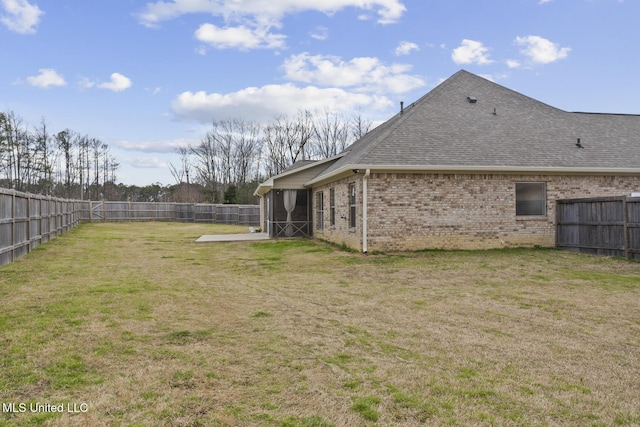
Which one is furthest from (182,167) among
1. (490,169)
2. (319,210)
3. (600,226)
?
(600,226)

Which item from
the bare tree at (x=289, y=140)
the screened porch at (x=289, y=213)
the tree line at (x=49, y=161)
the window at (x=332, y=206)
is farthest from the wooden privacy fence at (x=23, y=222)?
the bare tree at (x=289, y=140)

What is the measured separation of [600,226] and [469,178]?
3.48 metres

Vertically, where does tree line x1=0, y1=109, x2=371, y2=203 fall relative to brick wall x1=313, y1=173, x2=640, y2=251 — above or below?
above

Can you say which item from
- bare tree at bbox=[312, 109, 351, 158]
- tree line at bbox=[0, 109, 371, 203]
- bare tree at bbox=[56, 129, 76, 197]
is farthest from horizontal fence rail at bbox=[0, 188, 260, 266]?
bare tree at bbox=[312, 109, 351, 158]

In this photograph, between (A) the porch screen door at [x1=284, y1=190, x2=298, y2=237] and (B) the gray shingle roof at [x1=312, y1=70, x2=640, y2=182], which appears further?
(A) the porch screen door at [x1=284, y1=190, x2=298, y2=237]

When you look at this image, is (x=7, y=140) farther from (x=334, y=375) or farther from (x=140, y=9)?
(x=334, y=375)

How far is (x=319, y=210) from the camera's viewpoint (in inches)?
689

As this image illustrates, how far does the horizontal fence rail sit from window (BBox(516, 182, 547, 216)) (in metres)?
13.4

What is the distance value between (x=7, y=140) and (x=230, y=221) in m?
18.4

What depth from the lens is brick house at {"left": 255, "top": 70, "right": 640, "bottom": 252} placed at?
1215 cm

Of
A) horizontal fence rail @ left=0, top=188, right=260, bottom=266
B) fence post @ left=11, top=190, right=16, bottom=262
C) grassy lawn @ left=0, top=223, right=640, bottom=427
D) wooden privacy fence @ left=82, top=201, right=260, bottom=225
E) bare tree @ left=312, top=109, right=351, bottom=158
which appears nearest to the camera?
grassy lawn @ left=0, top=223, right=640, bottom=427

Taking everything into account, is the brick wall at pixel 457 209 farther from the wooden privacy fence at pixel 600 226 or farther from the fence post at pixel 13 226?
the fence post at pixel 13 226

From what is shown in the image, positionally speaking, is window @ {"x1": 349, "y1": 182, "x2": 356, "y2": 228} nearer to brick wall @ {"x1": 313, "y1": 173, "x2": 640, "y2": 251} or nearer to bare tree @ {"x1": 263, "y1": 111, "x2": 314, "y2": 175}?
brick wall @ {"x1": 313, "y1": 173, "x2": 640, "y2": 251}

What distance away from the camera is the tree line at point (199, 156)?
3759cm
